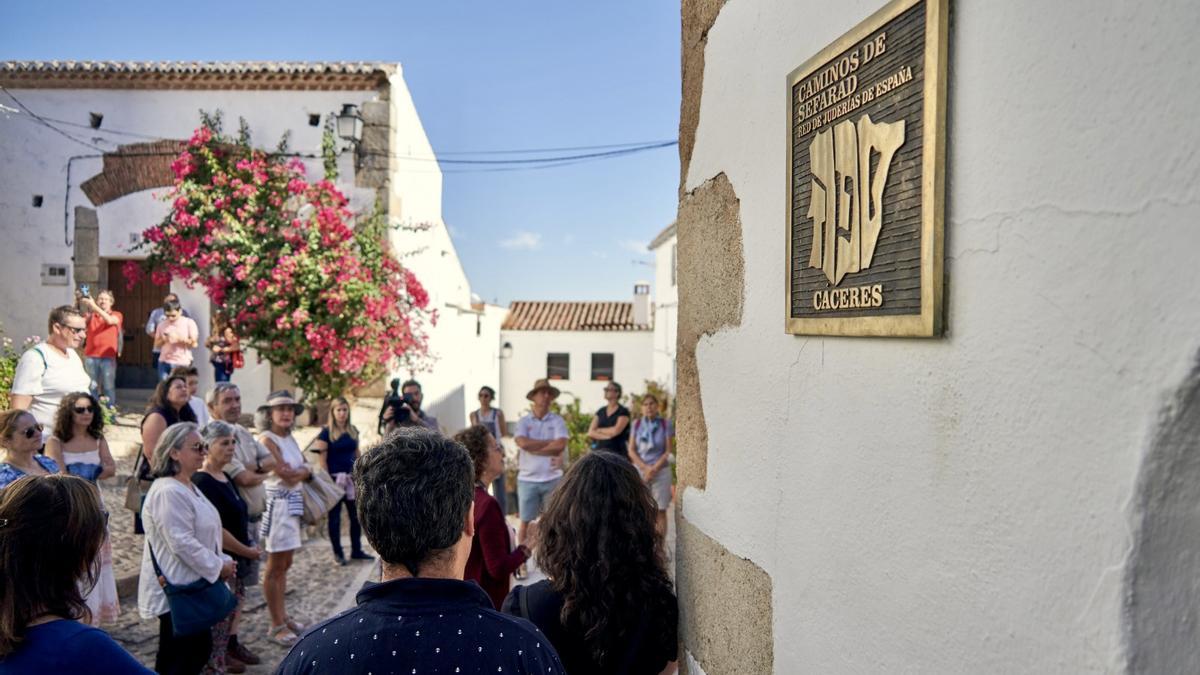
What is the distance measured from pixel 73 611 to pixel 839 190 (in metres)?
1.97

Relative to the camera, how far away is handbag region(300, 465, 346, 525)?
520 cm

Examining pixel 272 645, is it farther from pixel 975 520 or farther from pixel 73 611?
pixel 975 520

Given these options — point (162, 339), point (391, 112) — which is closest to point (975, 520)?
point (162, 339)

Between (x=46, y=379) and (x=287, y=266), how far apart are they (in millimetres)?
4230

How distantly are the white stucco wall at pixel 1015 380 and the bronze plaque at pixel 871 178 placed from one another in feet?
0.12

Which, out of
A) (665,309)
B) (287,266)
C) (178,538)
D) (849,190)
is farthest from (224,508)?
(665,309)

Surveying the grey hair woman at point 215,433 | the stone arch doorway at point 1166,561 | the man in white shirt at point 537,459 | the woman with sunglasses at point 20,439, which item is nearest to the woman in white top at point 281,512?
the grey hair woman at point 215,433

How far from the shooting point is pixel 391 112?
10.9 metres

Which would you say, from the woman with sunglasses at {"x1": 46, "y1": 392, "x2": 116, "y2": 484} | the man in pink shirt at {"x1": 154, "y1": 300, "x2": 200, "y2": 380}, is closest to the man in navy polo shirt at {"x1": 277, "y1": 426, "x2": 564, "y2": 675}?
the woman with sunglasses at {"x1": 46, "y1": 392, "x2": 116, "y2": 484}

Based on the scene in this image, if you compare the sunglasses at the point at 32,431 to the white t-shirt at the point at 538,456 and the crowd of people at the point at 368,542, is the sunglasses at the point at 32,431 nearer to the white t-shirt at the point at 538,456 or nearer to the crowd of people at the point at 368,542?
the crowd of people at the point at 368,542

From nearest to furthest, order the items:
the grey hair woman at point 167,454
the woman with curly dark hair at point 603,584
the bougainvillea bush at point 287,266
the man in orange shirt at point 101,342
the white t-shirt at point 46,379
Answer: the woman with curly dark hair at point 603,584
the grey hair woman at point 167,454
the white t-shirt at point 46,379
the man in orange shirt at point 101,342
the bougainvillea bush at point 287,266

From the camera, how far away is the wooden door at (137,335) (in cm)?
1167

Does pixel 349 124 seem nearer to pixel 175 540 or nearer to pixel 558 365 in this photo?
pixel 175 540

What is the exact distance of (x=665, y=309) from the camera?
A: 2281 cm
